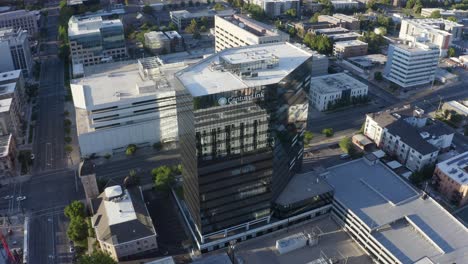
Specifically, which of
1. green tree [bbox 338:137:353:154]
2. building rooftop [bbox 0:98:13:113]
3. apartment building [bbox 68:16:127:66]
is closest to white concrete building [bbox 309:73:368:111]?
green tree [bbox 338:137:353:154]

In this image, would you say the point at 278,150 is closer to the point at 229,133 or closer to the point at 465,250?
the point at 229,133

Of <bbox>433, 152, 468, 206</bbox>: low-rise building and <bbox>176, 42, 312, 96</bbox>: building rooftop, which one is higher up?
<bbox>176, 42, 312, 96</bbox>: building rooftop

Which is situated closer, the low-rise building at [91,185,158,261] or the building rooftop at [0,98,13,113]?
the low-rise building at [91,185,158,261]

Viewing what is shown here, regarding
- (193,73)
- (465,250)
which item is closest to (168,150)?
(193,73)

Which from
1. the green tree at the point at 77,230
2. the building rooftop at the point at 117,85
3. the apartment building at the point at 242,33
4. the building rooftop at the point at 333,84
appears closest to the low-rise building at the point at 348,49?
the building rooftop at the point at 333,84

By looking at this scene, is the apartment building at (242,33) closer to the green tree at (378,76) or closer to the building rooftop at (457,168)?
the green tree at (378,76)

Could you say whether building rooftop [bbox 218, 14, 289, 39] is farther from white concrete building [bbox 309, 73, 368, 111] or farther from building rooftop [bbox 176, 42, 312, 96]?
building rooftop [bbox 176, 42, 312, 96]

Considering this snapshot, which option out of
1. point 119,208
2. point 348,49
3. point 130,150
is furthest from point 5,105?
point 348,49
